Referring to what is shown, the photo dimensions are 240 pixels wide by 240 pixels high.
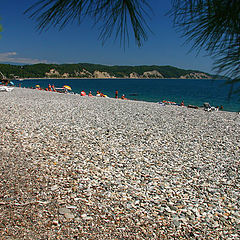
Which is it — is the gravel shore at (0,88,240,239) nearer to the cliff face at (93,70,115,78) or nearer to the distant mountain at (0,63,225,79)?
the distant mountain at (0,63,225,79)

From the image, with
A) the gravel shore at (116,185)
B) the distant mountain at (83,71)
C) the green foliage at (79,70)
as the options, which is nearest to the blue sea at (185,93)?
the gravel shore at (116,185)

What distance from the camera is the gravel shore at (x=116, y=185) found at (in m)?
3.42

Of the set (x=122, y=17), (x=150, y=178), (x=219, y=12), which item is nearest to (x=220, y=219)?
(x=150, y=178)

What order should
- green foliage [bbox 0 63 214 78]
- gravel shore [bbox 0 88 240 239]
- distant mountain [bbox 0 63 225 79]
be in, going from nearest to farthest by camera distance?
gravel shore [bbox 0 88 240 239], green foliage [bbox 0 63 214 78], distant mountain [bbox 0 63 225 79]

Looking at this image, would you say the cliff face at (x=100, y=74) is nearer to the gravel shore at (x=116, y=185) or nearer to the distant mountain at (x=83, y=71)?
the distant mountain at (x=83, y=71)

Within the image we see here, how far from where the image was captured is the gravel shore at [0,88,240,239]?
3420mm

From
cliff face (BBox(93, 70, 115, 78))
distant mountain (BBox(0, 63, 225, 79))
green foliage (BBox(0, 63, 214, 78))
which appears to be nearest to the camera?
green foliage (BBox(0, 63, 214, 78))

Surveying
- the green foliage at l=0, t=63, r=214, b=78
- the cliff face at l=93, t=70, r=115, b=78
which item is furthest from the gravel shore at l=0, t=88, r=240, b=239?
the cliff face at l=93, t=70, r=115, b=78

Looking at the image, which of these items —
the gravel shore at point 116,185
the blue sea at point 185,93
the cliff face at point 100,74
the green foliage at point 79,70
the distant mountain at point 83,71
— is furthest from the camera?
the cliff face at point 100,74

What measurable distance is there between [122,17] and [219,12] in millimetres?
1010

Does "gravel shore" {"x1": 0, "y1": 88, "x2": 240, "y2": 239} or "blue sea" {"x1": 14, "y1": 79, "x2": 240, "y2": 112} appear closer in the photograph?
"blue sea" {"x1": 14, "y1": 79, "x2": 240, "y2": 112}

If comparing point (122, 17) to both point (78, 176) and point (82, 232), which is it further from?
point (78, 176)

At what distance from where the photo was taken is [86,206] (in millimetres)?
3896

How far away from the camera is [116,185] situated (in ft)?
15.4
